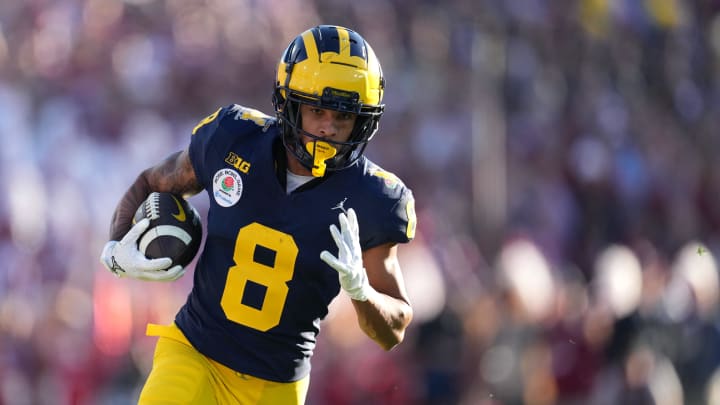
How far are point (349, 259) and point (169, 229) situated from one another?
27.6 inches

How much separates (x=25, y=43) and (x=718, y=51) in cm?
534

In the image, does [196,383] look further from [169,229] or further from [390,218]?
[390,218]

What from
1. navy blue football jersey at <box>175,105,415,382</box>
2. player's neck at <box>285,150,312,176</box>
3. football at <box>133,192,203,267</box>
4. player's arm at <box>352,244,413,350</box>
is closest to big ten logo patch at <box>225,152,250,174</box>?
navy blue football jersey at <box>175,105,415,382</box>

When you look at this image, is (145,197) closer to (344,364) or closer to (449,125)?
(344,364)

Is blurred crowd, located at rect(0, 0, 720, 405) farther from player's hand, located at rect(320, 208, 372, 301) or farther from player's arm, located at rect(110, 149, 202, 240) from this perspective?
player's hand, located at rect(320, 208, 372, 301)

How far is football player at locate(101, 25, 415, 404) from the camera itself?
3.50 meters

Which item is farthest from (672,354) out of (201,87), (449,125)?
(201,87)

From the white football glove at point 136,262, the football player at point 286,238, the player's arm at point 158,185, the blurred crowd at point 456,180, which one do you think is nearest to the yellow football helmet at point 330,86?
the football player at point 286,238

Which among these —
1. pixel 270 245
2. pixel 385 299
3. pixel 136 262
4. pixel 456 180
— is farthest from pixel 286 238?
pixel 456 180

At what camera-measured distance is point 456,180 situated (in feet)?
23.0

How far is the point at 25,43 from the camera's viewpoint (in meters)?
6.19

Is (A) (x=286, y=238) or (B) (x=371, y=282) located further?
(B) (x=371, y=282)

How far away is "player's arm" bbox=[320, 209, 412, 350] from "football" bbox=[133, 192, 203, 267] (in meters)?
0.53

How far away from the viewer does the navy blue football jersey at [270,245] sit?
352 cm
